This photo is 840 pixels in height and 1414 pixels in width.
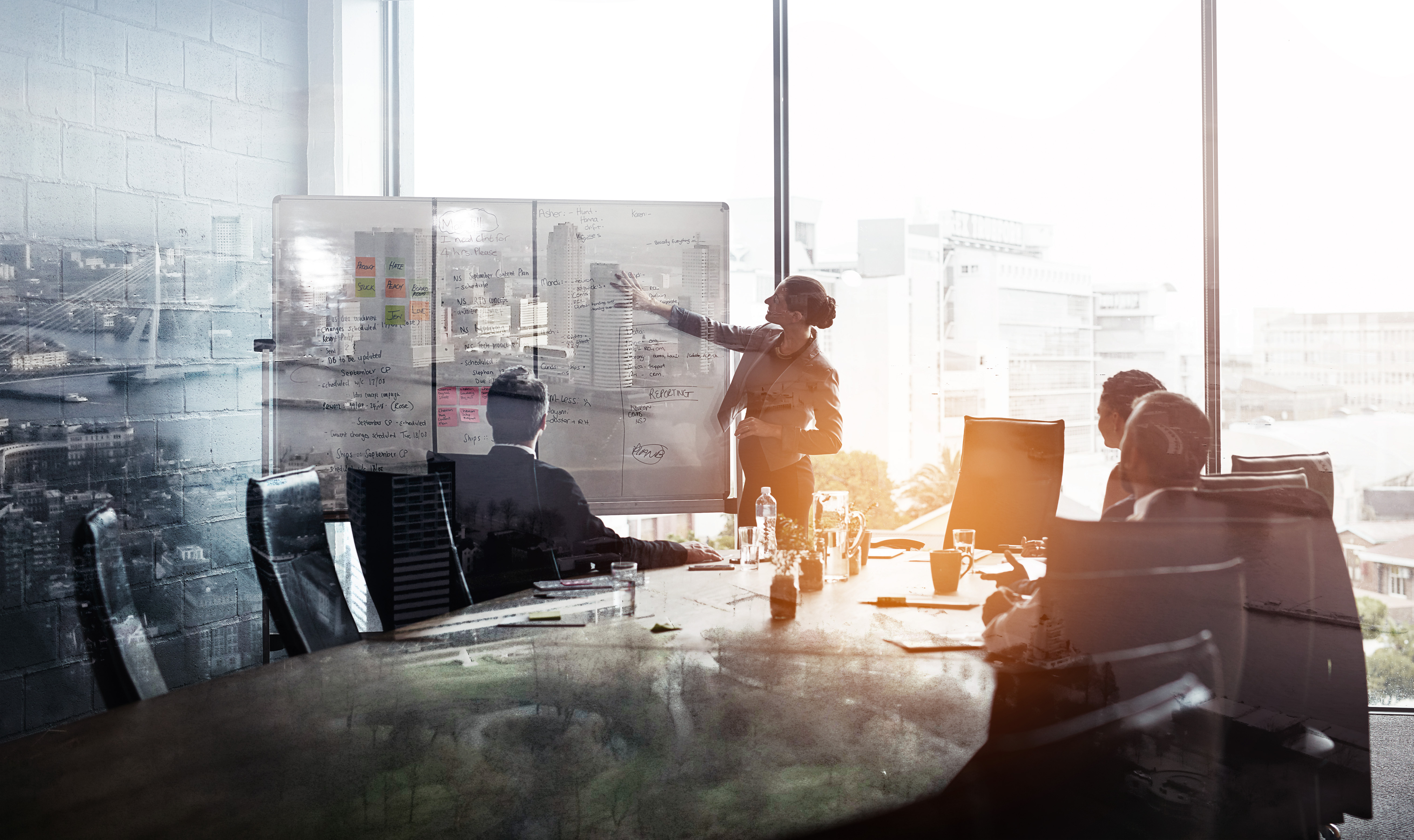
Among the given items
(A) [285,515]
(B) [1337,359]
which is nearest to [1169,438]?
(B) [1337,359]

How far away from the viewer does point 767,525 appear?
274cm

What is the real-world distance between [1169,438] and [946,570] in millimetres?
754

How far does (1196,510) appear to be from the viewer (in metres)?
2.08

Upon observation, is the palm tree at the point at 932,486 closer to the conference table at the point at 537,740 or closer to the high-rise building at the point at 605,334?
the high-rise building at the point at 605,334

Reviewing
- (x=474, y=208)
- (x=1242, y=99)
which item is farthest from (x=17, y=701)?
(x=1242, y=99)

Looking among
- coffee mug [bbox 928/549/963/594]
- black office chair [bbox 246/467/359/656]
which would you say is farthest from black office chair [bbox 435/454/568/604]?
coffee mug [bbox 928/549/963/594]

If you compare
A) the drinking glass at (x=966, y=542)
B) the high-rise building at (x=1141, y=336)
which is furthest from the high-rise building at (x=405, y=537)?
the high-rise building at (x=1141, y=336)

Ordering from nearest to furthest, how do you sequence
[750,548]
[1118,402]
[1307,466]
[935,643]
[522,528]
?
[935,643]
[750,548]
[522,528]
[1118,402]
[1307,466]

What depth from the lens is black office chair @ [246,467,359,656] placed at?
2.32 meters

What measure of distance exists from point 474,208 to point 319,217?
0.62 metres

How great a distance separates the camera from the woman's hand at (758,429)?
366cm

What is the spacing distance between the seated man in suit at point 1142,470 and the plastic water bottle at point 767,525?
662mm

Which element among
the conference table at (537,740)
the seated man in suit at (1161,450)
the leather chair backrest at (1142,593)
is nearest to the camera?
the conference table at (537,740)

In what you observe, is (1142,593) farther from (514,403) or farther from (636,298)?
(514,403)
